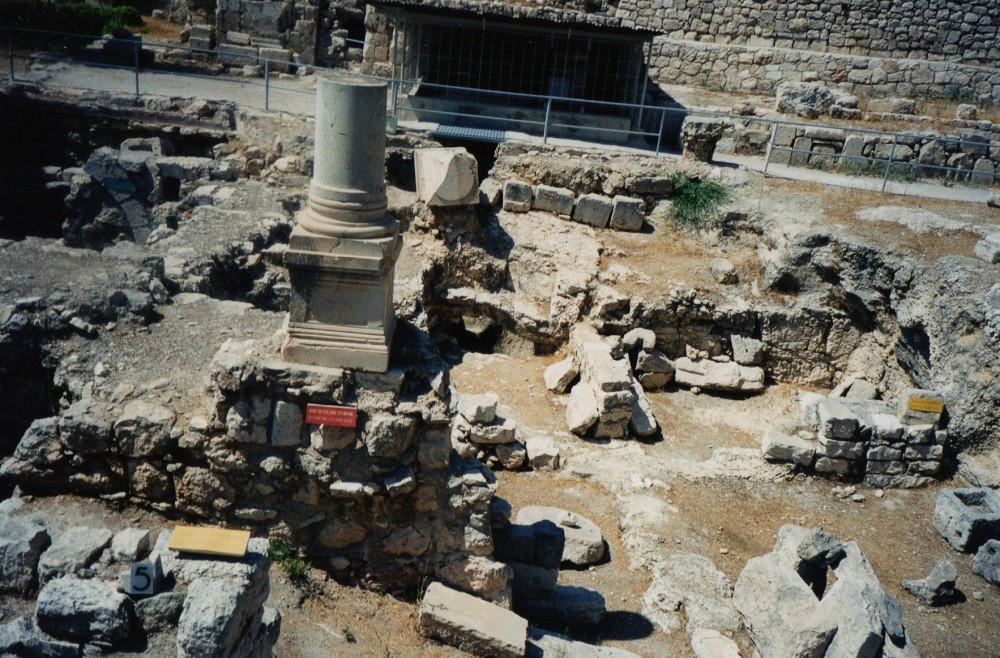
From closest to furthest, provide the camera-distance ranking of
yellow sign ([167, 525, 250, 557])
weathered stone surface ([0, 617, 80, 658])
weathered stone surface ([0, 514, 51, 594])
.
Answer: weathered stone surface ([0, 617, 80, 658]) < yellow sign ([167, 525, 250, 557]) < weathered stone surface ([0, 514, 51, 594])

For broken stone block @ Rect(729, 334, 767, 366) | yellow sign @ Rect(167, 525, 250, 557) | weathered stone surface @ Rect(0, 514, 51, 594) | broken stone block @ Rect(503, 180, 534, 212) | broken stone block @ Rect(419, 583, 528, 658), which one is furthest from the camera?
broken stone block @ Rect(503, 180, 534, 212)

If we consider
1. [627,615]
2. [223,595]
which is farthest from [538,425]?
[223,595]

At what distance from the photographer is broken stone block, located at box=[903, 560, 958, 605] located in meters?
8.41

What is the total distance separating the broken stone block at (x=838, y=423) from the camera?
10.4 m

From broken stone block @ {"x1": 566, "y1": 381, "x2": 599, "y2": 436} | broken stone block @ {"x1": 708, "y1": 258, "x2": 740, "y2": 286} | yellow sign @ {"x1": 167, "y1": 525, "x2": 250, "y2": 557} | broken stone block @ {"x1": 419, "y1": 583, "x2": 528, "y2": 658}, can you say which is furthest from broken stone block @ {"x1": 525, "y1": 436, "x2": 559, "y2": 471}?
yellow sign @ {"x1": 167, "y1": 525, "x2": 250, "y2": 557}

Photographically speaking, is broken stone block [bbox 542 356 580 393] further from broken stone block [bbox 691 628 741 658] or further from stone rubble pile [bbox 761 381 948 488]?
broken stone block [bbox 691 628 741 658]

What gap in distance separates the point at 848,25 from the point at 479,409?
49.7 ft

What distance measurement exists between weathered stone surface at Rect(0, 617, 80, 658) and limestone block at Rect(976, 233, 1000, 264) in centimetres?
1167

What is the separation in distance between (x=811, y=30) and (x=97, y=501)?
736 inches

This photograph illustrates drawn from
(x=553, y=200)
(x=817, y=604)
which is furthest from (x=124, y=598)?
(x=553, y=200)

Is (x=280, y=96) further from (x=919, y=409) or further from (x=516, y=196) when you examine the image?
(x=919, y=409)

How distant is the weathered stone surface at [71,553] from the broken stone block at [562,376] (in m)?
7.03

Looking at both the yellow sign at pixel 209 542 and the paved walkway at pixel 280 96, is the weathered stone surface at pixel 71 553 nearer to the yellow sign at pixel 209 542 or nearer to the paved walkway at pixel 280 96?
the yellow sign at pixel 209 542

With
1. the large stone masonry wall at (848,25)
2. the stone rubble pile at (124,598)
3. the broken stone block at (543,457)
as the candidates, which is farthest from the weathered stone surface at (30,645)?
the large stone masonry wall at (848,25)
